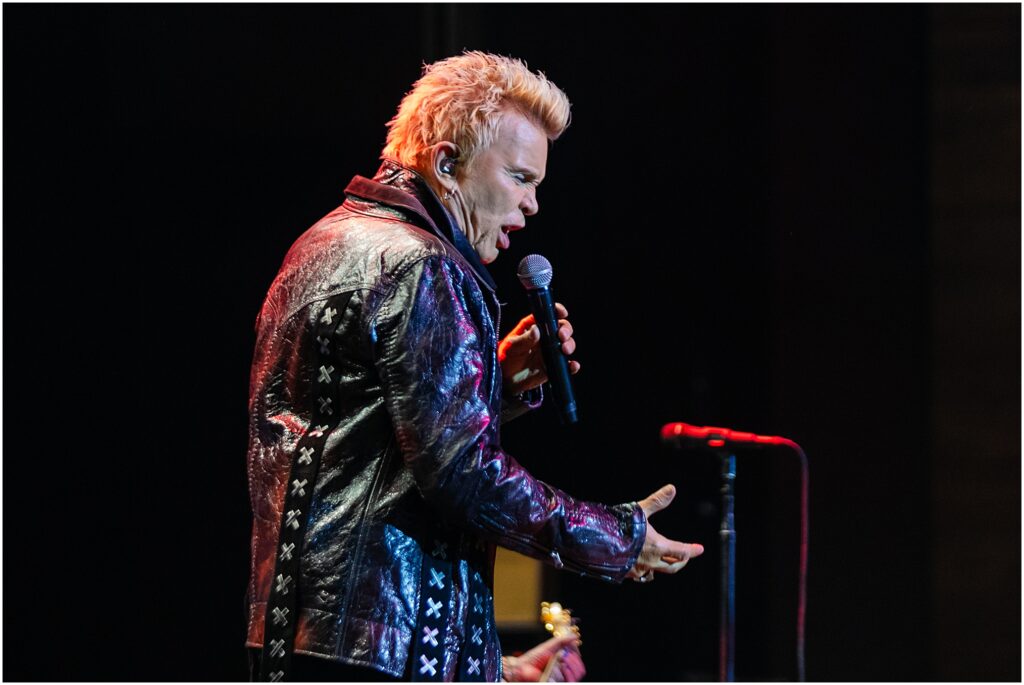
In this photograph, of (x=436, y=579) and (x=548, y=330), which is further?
(x=548, y=330)

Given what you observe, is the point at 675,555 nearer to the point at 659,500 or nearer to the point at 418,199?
the point at 659,500

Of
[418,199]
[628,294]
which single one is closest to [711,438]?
[418,199]

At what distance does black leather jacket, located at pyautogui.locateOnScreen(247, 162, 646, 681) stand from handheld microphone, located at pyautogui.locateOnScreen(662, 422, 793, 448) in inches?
23.5

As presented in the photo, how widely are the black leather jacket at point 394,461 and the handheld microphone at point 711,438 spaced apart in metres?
0.60

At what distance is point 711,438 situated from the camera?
2379 millimetres

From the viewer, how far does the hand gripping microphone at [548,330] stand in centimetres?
198

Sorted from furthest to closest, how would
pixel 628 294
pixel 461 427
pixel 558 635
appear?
pixel 628 294 < pixel 558 635 < pixel 461 427

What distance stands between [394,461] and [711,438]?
874 mm

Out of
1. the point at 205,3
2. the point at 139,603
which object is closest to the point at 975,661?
the point at 139,603

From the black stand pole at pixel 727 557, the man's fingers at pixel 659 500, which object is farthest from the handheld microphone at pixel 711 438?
the man's fingers at pixel 659 500

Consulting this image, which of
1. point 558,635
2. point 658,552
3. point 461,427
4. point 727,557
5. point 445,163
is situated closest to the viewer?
point 461,427

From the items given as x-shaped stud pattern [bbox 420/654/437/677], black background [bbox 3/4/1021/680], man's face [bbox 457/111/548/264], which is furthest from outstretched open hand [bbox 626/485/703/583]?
black background [bbox 3/4/1021/680]

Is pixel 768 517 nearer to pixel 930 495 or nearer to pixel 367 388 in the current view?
pixel 930 495

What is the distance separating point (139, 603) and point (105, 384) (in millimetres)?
690
